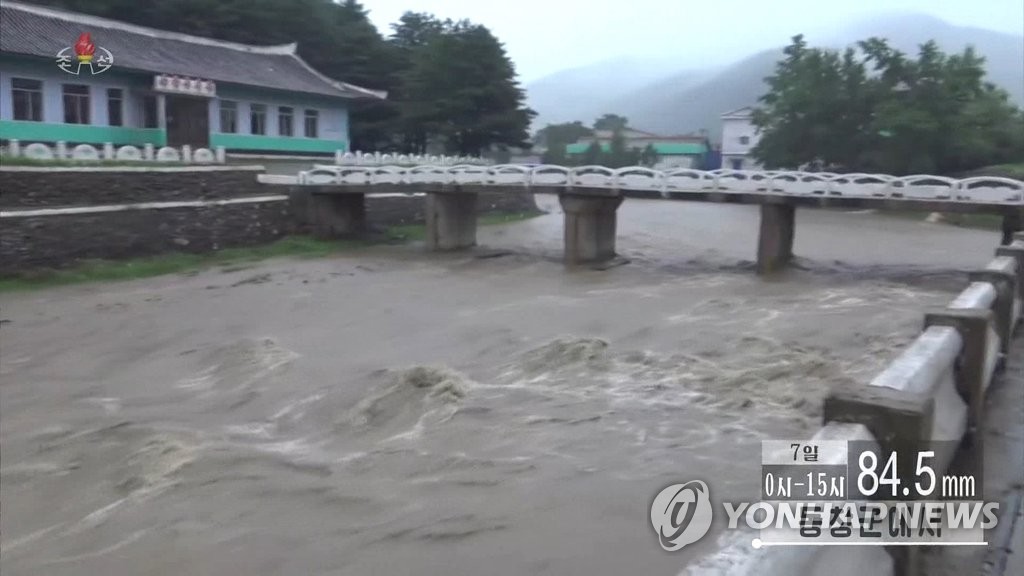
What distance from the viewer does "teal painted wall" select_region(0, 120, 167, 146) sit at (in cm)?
2378

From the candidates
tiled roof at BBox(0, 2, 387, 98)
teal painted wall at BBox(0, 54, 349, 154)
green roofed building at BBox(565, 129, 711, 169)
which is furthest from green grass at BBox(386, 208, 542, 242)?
green roofed building at BBox(565, 129, 711, 169)

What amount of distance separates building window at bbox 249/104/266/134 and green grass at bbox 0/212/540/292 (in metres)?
8.14

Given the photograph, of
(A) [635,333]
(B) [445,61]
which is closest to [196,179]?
(A) [635,333]

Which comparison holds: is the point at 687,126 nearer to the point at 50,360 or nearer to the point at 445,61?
the point at 445,61

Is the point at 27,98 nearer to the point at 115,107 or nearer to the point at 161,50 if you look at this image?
the point at 115,107

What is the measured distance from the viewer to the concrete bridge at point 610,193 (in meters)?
17.7

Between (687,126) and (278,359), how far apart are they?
128 meters

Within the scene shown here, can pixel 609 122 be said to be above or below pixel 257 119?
above

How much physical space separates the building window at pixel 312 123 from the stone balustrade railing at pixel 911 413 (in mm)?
29924

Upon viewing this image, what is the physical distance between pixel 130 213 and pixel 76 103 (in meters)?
8.34

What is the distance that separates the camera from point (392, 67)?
133 ft

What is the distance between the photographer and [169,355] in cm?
1178

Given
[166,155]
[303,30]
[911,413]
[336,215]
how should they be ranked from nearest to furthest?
[911,413]
[166,155]
[336,215]
[303,30]

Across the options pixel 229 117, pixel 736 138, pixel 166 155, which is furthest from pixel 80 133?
pixel 736 138
